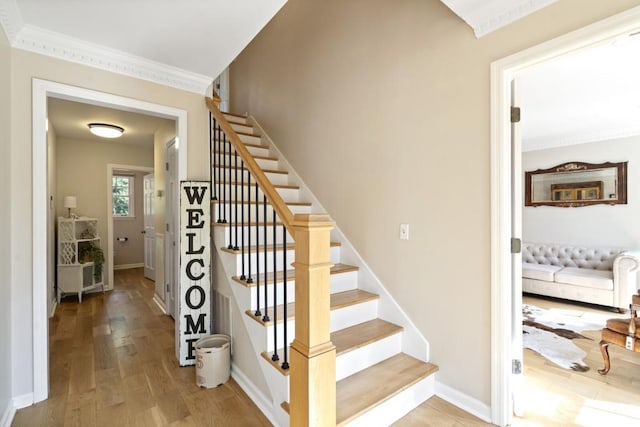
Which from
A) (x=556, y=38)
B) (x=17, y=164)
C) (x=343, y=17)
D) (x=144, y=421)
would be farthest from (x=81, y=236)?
(x=556, y=38)

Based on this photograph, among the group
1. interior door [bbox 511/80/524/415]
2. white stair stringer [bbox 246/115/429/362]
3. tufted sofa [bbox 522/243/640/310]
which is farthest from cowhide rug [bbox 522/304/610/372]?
white stair stringer [bbox 246/115/429/362]

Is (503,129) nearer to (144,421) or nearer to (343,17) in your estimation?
(343,17)

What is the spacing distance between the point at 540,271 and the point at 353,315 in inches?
149

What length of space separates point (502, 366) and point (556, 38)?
5.82ft

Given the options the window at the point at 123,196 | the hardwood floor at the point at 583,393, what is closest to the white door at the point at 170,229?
the hardwood floor at the point at 583,393

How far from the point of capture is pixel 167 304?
3.79 m

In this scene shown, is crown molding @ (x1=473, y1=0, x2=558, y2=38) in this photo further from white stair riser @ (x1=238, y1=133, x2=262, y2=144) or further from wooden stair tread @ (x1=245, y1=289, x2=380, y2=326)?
white stair riser @ (x1=238, y1=133, x2=262, y2=144)

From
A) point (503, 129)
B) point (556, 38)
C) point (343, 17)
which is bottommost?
point (503, 129)

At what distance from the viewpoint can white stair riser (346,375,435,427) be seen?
1623 mm

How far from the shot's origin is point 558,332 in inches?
126

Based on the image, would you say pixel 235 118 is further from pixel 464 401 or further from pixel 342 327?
pixel 464 401

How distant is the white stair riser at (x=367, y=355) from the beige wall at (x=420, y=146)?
253mm

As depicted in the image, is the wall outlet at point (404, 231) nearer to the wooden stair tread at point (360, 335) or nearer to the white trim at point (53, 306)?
the wooden stair tread at point (360, 335)

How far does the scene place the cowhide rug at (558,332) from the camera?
262 cm
